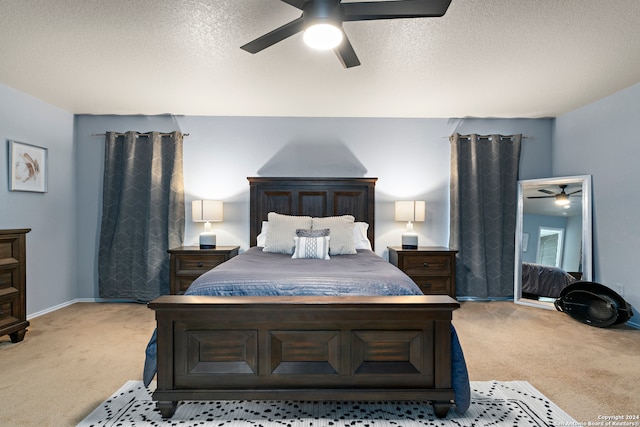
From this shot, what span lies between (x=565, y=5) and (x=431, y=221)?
9.20 ft

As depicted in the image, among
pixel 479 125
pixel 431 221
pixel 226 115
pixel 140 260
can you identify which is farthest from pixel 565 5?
pixel 140 260

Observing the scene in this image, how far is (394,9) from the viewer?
1784 mm

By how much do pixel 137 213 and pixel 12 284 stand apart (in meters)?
1.51

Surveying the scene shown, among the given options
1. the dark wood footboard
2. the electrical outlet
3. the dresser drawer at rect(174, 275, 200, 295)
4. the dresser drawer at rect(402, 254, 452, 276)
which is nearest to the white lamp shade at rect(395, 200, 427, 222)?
the dresser drawer at rect(402, 254, 452, 276)

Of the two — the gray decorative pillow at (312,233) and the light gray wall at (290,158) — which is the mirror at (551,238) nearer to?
the light gray wall at (290,158)

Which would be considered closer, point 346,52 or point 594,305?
point 346,52

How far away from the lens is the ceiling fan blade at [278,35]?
191 centimetres

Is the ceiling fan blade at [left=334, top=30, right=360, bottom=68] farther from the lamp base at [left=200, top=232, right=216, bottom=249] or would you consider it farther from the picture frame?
the picture frame

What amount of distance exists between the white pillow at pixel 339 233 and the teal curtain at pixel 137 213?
1858 mm

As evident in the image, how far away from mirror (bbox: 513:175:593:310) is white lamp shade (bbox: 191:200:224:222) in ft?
12.2

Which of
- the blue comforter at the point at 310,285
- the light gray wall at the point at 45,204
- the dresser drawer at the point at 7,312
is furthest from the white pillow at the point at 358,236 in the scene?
the light gray wall at the point at 45,204

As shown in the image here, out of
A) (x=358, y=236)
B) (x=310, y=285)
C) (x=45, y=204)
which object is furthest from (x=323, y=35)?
(x=45, y=204)

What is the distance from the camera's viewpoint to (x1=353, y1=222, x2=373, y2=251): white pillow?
3.98 m

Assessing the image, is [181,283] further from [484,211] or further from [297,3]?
[484,211]
